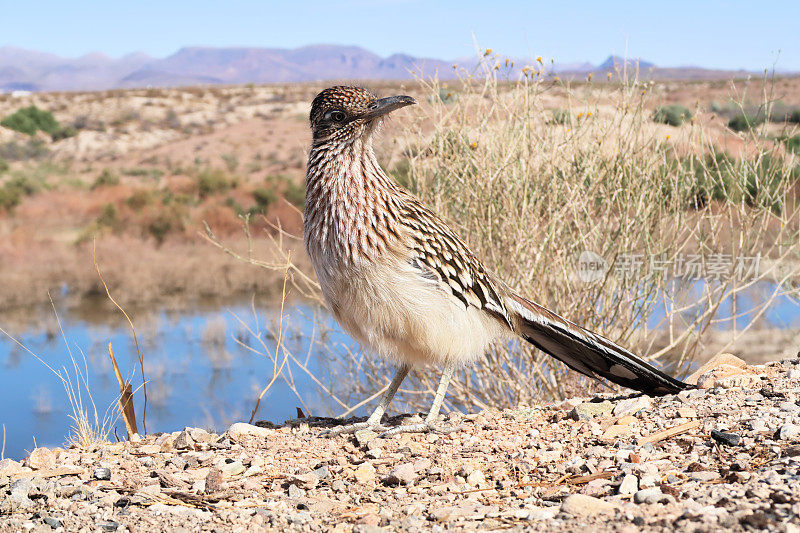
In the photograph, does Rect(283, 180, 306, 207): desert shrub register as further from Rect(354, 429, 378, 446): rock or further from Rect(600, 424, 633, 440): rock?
Rect(600, 424, 633, 440): rock

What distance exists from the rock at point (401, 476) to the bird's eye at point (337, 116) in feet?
Result: 5.57

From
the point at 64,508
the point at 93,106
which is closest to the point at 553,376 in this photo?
the point at 64,508

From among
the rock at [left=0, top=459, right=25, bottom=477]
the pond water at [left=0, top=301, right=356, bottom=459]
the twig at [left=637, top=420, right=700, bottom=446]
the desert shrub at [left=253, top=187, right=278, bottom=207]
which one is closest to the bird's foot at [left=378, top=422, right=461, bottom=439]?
the twig at [left=637, top=420, right=700, bottom=446]

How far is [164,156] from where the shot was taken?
3881 cm

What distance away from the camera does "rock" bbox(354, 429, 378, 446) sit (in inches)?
150

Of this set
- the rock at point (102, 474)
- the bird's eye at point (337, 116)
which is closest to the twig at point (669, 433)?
the bird's eye at point (337, 116)

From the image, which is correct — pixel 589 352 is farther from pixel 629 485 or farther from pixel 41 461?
pixel 41 461

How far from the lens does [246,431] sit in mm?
4148

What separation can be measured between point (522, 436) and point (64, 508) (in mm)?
2052

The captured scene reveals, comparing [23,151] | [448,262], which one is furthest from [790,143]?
[23,151]

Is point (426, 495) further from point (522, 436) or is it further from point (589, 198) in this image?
point (589, 198)

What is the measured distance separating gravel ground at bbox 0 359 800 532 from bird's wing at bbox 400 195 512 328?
0.64 meters

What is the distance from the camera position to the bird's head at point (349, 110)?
3797mm

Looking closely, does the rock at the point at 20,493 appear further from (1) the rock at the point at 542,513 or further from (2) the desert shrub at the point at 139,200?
(2) the desert shrub at the point at 139,200
